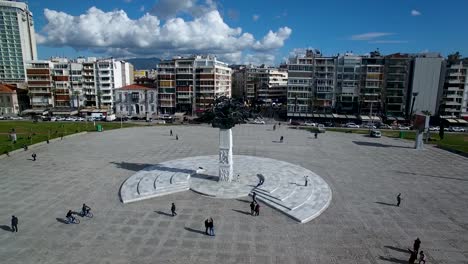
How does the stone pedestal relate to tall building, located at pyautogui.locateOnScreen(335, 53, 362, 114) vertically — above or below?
below

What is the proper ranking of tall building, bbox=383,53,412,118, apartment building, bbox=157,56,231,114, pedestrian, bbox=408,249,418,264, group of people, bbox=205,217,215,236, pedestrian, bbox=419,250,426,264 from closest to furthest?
1. pedestrian, bbox=419,250,426,264
2. pedestrian, bbox=408,249,418,264
3. group of people, bbox=205,217,215,236
4. tall building, bbox=383,53,412,118
5. apartment building, bbox=157,56,231,114

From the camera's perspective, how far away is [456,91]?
87.8m

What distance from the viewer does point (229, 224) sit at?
2336 cm

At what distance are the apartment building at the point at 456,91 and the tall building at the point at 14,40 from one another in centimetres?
15327

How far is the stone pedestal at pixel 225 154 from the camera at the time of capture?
30750 millimetres

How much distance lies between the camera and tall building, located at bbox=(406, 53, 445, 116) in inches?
3445

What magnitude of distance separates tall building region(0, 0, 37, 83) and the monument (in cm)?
12421

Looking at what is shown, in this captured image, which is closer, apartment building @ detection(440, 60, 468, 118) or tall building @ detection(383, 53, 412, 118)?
→ apartment building @ detection(440, 60, 468, 118)

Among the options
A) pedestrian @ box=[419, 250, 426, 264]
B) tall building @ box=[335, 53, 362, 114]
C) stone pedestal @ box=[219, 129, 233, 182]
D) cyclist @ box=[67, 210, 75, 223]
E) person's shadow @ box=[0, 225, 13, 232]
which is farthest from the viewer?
tall building @ box=[335, 53, 362, 114]

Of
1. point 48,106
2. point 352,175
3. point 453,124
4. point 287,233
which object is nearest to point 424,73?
point 453,124

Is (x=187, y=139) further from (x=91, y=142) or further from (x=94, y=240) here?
(x=94, y=240)

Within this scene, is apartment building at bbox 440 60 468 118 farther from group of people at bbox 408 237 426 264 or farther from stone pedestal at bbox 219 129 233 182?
group of people at bbox 408 237 426 264

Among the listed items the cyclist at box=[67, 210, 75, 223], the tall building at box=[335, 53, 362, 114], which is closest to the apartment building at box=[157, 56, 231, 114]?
the tall building at box=[335, 53, 362, 114]

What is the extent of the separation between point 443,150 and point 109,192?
53.5 m
